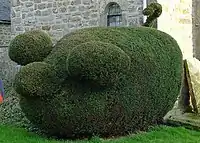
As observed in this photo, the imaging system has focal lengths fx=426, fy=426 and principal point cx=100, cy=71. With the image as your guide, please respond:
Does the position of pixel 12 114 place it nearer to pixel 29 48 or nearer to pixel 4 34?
pixel 29 48

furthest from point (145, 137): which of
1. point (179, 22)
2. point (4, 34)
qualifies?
point (4, 34)

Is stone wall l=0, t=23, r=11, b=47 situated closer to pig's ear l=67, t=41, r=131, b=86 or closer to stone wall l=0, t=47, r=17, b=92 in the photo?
stone wall l=0, t=47, r=17, b=92

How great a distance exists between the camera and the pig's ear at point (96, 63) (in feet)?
20.4

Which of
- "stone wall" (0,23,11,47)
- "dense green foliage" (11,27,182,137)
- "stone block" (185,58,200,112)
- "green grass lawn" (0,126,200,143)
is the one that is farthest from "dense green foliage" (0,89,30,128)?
"stone wall" (0,23,11,47)

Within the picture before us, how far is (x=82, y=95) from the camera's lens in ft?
21.5

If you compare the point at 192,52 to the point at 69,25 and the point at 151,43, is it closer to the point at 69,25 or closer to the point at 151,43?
the point at 69,25

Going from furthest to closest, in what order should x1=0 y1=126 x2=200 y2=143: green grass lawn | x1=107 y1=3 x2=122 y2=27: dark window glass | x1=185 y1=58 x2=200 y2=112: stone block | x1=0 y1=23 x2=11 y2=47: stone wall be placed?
1. x1=0 y1=23 x2=11 y2=47: stone wall
2. x1=107 y1=3 x2=122 y2=27: dark window glass
3. x1=185 y1=58 x2=200 y2=112: stone block
4. x1=0 y1=126 x2=200 y2=143: green grass lawn

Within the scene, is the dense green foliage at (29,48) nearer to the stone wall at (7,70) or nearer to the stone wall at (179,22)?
the stone wall at (179,22)

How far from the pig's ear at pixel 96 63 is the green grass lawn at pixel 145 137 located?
107 cm

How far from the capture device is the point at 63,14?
38.8 ft

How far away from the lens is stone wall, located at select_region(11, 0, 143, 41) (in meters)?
10.4

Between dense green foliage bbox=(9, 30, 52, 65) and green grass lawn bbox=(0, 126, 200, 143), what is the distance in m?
1.27

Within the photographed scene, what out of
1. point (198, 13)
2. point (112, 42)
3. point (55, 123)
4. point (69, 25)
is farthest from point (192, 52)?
point (55, 123)

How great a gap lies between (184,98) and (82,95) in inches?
126
